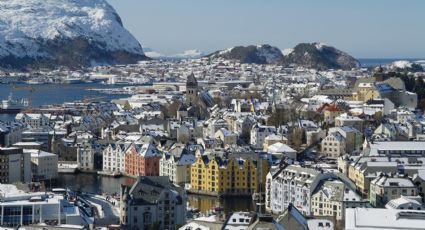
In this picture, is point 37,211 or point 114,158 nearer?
point 37,211

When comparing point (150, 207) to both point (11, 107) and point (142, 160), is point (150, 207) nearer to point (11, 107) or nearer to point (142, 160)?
point (142, 160)

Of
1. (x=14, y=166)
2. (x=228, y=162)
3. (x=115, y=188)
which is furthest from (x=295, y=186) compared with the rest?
(x=14, y=166)

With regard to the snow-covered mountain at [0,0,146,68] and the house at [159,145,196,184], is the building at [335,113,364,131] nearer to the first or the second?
the house at [159,145,196,184]

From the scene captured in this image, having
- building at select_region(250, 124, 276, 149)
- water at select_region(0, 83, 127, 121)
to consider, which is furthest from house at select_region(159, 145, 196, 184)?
water at select_region(0, 83, 127, 121)

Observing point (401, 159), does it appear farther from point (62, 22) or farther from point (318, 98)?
point (62, 22)

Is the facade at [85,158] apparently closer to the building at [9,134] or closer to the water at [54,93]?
the building at [9,134]

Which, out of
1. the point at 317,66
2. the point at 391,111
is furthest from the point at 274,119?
the point at 317,66
